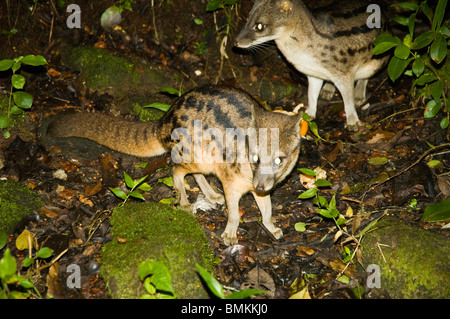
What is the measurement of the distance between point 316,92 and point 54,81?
3808 mm

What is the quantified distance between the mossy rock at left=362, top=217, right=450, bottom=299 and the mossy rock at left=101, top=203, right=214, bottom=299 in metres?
1.59

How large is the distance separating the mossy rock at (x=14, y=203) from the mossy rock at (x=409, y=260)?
3.44 metres

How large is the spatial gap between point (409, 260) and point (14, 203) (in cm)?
391

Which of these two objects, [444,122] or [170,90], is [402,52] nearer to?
[444,122]

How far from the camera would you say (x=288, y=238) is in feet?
16.6

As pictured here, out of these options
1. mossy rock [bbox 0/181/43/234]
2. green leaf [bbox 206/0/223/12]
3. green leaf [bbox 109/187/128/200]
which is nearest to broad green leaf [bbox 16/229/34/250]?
mossy rock [bbox 0/181/43/234]

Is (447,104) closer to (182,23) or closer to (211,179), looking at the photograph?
(211,179)

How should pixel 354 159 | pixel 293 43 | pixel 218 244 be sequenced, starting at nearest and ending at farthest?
pixel 218 244
pixel 354 159
pixel 293 43

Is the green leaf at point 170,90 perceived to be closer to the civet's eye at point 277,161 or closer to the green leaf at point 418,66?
the civet's eye at point 277,161

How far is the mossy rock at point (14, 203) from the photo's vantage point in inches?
183

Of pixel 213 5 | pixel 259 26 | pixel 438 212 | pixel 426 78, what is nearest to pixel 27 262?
pixel 438 212

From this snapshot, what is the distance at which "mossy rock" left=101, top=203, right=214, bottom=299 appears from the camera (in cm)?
400

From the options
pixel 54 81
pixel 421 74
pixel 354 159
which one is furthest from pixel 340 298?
pixel 54 81

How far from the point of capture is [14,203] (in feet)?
15.7
